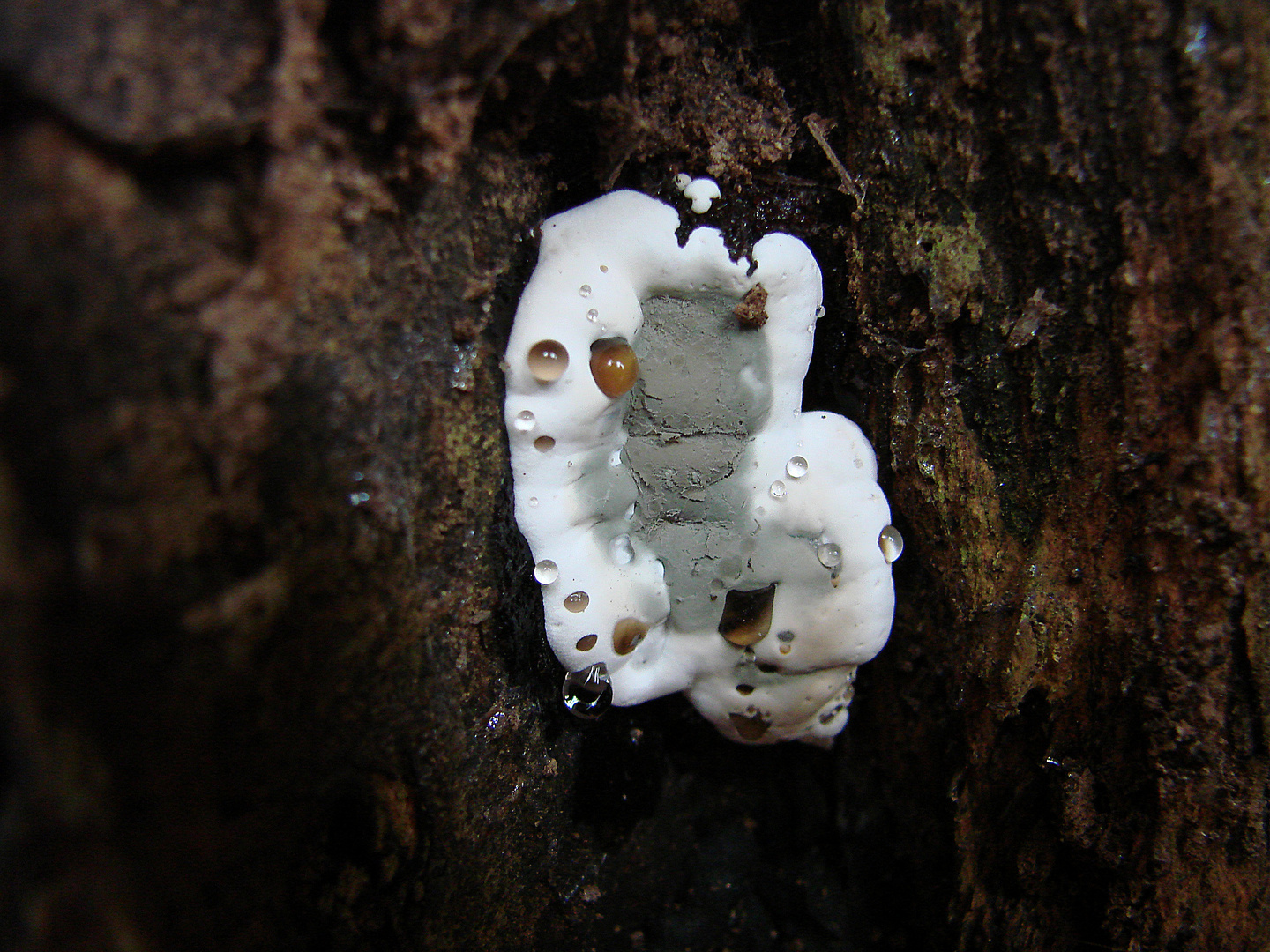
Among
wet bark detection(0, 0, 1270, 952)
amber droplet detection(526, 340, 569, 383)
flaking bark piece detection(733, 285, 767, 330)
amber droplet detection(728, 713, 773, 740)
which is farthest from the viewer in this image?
amber droplet detection(728, 713, 773, 740)

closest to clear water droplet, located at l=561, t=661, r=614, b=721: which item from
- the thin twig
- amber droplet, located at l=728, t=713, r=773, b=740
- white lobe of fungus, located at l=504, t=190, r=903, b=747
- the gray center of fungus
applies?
white lobe of fungus, located at l=504, t=190, r=903, b=747

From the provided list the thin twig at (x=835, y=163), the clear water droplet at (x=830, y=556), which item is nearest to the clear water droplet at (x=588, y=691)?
the clear water droplet at (x=830, y=556)

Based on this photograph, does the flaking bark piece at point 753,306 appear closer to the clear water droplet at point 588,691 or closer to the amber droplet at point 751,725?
the clear water droplet at point 588,691

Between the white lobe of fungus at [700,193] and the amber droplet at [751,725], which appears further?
the amber droplet at [751,725]

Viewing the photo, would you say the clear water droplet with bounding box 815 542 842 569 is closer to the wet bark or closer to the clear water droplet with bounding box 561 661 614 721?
the wet bark

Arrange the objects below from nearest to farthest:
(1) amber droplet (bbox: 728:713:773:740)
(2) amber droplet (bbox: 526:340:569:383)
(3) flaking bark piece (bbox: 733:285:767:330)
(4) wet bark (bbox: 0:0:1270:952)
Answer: (4) wet bark (bbox: 0:0:1270:952) < (2) amber droplet (bbox: 526:340:569:383) < (3) flaking bark piece (bbox: 733:285:767:330) < (1) amber droplet (bbox: 728:713:773:740)

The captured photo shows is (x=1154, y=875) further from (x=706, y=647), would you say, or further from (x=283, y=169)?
(x=283, y=169)

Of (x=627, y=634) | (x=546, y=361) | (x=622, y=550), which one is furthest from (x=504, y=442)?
(x=627, y=634)
